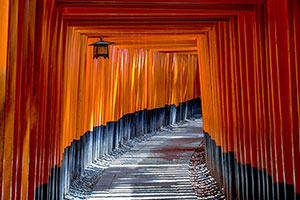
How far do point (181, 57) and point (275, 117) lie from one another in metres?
14.1

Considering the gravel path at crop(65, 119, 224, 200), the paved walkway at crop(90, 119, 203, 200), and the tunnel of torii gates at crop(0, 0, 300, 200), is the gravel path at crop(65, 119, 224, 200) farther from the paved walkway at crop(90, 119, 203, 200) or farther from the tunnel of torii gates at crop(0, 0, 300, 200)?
the tunnel of torii gates at crop(0, 0, 300, 200)

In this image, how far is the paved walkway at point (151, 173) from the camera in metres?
6.19

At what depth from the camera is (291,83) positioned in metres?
3.00

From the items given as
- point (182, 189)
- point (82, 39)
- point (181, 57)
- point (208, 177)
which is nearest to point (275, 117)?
point (182, 189)

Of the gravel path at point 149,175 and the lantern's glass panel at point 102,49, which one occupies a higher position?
the lantern's glass panel at point 102,49

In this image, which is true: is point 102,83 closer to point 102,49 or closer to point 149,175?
point 102,49

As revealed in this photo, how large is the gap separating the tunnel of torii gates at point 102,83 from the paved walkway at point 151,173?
677 mm

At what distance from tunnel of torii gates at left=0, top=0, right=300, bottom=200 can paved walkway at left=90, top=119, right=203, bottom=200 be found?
68 centimetres

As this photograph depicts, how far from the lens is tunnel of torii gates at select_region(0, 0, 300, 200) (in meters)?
2.86

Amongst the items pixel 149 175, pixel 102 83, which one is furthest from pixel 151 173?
pixel 102 83

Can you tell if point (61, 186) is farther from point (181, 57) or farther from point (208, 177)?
point (181, 57)

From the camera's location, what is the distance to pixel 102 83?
9.20 metres

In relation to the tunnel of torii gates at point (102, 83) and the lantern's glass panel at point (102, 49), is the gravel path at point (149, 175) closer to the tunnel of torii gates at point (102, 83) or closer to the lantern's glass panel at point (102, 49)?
the tunnel of torii gates at point (102, 83)

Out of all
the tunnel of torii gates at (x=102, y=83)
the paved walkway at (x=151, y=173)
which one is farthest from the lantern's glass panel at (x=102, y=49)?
the paved walkway at (x=151, y=173)
